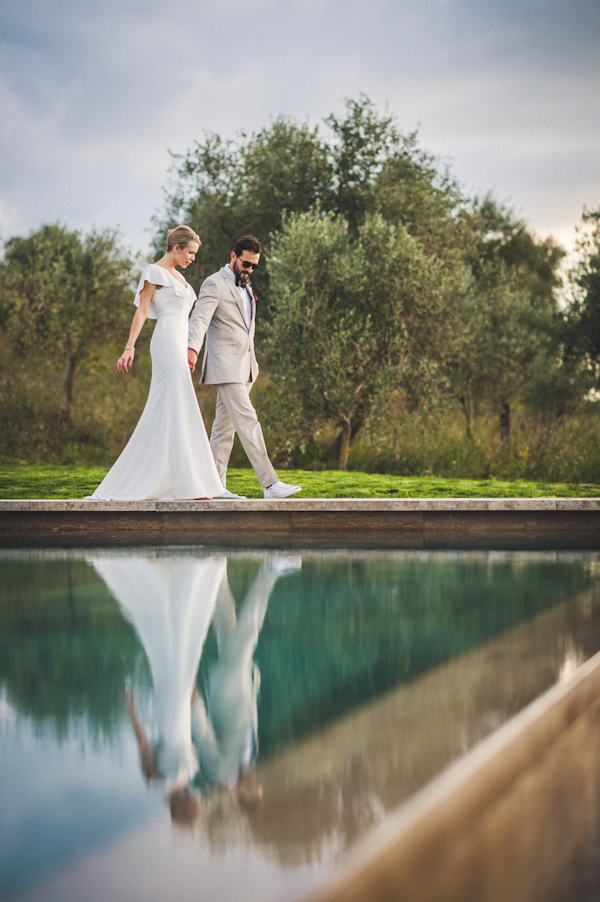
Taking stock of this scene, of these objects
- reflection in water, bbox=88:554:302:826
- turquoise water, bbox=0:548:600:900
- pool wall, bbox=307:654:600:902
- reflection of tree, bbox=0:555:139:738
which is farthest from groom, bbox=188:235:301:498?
pool wall, bbox=307:654:600:902

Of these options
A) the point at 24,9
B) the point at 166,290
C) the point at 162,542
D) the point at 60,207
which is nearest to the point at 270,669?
the point at 162,542

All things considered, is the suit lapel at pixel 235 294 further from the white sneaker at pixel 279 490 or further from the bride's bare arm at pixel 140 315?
the white sneaker at pixel 279 490

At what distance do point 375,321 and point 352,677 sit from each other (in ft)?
36.8

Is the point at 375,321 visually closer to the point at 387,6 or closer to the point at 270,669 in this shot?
the point at 387,6

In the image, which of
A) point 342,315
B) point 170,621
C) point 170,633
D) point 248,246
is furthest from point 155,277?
point 342,315

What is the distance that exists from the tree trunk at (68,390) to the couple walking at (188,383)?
31.4 feet

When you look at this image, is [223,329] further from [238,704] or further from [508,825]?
[508,825]

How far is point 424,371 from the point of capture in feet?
45.2

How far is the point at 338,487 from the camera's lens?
8.59m

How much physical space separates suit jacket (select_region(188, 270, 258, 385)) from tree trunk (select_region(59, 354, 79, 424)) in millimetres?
9677

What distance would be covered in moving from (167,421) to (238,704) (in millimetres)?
4468

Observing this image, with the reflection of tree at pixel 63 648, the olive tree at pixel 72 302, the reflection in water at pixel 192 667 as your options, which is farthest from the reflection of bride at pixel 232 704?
the olive tree at pixel 72 302

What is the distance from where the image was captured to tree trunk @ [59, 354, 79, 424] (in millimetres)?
16266

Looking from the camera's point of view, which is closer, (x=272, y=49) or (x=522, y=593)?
(x=522, y=593)
